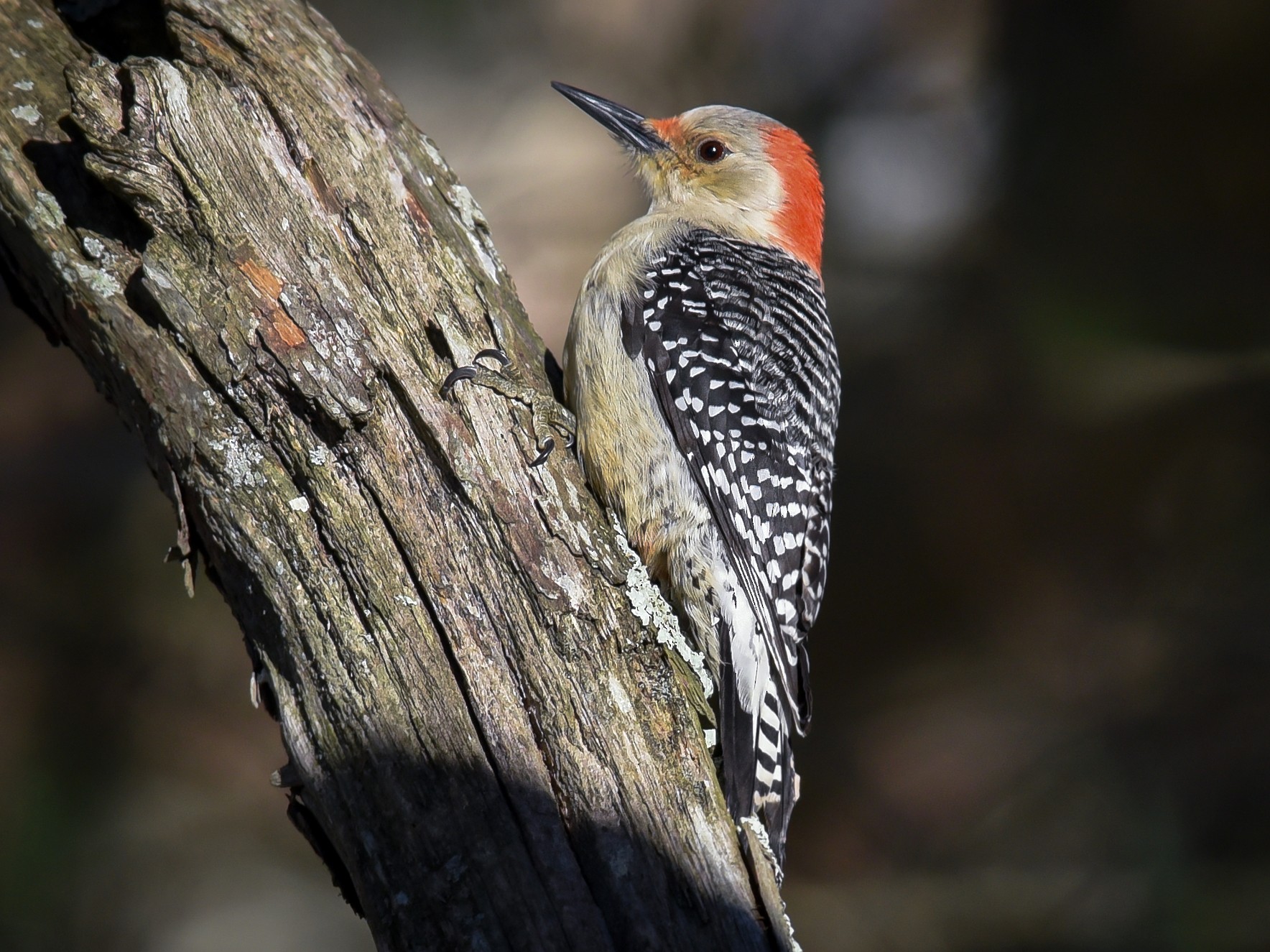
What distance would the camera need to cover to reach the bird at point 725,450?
3.11 metres

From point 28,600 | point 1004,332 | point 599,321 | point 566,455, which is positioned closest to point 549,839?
point 566,455

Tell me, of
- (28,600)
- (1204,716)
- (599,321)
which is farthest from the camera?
(28,600)

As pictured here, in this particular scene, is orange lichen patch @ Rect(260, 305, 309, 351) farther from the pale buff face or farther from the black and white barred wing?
the pale buff face

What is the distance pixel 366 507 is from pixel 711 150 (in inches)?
101

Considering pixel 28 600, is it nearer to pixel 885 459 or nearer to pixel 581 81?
pixel 581 81

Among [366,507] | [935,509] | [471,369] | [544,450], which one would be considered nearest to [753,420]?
[544,450]

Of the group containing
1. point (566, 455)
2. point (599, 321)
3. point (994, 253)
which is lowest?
point (566, 455)

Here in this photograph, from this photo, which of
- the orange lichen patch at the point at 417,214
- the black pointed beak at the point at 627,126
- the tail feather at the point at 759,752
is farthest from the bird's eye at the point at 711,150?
the tail feather at the point at 759,752

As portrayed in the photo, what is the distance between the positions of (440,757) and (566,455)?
1040mm

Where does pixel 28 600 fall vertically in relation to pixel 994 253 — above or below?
below

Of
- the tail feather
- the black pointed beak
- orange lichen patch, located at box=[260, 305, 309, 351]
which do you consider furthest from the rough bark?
the black pointed beak

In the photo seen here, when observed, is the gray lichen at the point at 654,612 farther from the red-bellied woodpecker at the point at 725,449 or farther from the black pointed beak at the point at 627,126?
the black pointed beak at the point at 627,126

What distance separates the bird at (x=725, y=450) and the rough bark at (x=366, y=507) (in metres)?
0.34

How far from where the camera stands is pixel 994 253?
569 cm
